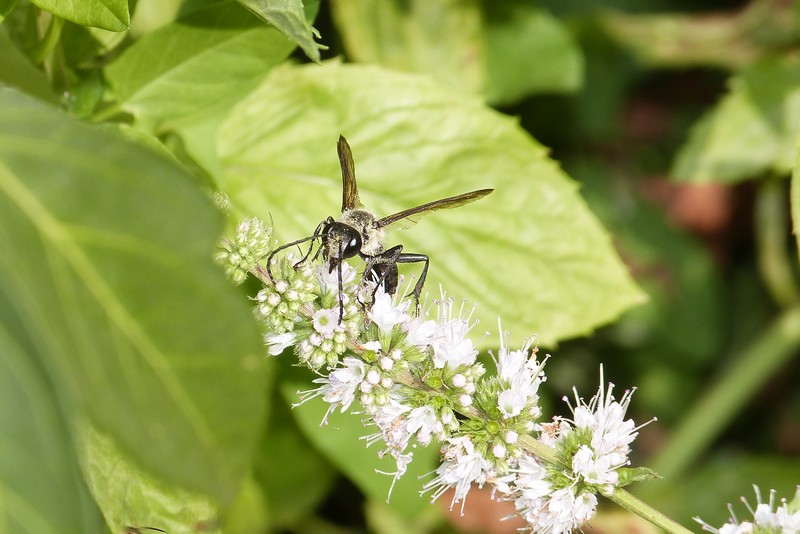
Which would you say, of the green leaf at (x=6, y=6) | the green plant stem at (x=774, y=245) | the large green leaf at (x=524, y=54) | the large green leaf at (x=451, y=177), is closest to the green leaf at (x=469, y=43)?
the large green leaf at (x=524, y=54)

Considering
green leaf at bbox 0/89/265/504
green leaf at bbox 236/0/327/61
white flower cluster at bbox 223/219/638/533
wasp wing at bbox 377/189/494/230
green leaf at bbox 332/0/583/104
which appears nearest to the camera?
green leaf at bbox 0/89/265/504

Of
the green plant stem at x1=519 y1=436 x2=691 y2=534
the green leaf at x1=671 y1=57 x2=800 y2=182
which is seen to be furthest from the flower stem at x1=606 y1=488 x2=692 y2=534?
the green leaf at x1=671 y1=57 x2=800 y2=182

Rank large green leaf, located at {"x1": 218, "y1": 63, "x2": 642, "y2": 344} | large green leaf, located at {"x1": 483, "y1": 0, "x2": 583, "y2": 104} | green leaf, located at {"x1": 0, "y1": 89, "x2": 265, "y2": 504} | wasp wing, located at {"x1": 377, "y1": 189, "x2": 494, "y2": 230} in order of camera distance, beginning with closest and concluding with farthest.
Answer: green leaf, located at {"x1": 0, "y1": 89, "x2": 265, "y2": 504}
wasp wing, located at {"x1": 377, "y1": 189, "x2": 494, "y2": 230}
large green leaf, located at {"x1": 218, "y1": 63, "x2": 642, "y2": 344}
large green leaf, located at {"x1": 483, "y1": 0, "x2": 583, "y2": 104}

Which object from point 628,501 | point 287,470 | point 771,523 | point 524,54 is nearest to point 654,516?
point 628,501

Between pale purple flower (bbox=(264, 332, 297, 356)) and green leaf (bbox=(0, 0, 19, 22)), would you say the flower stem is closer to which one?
pale purple flower (bbox=(264, 332, 297, 356))

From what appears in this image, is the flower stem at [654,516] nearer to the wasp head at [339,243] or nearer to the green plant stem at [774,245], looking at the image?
the wasp head at [339,243]

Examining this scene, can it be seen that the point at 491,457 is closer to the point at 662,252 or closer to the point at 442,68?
the point at 442,68

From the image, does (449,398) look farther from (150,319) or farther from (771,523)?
(150,319)
